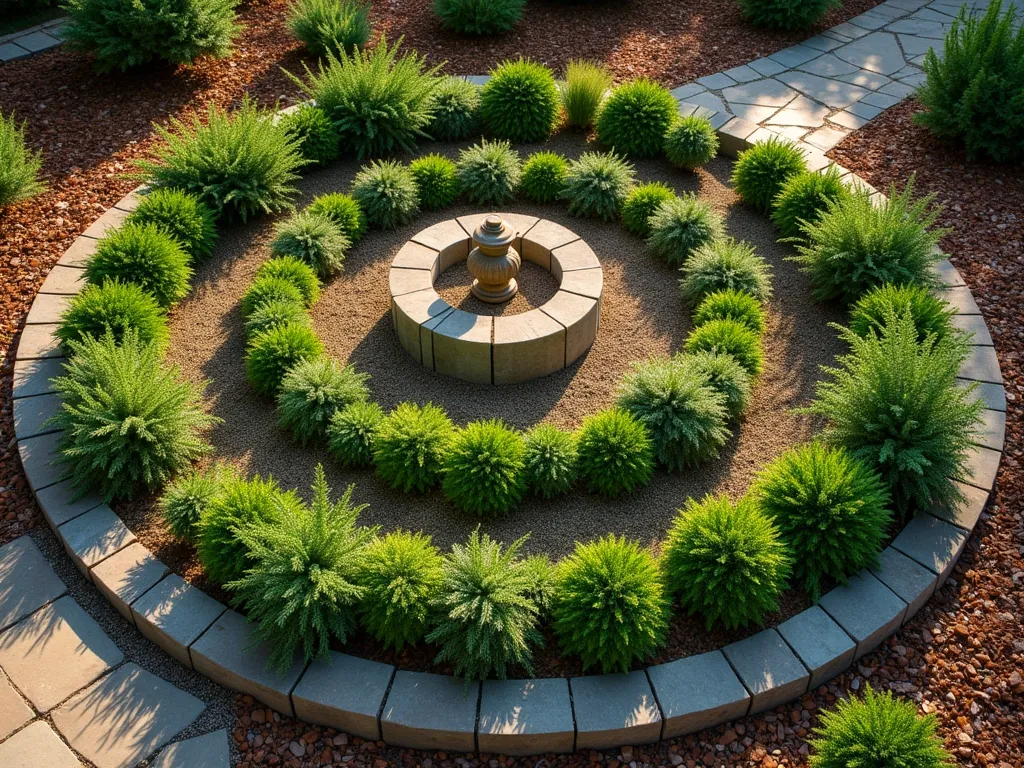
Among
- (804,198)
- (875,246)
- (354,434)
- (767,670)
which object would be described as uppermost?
(875,246)

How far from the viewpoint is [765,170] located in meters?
7.12

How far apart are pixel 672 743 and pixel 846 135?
21.0 ft

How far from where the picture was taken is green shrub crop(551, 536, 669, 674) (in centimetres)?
394

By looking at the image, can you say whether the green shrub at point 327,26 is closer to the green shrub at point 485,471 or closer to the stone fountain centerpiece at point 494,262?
the stone fountain centerpiece at point 494,262

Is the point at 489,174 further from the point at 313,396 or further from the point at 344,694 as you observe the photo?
the point at 344,694

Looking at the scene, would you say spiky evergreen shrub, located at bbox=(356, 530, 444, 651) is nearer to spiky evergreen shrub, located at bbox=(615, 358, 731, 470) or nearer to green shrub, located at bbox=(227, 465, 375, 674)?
green shrub, located at bbox=(227, 465, 375, 674)

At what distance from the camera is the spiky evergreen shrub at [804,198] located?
6.73 meters

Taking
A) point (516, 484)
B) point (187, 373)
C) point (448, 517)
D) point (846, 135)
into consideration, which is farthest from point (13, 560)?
point (846, 135)

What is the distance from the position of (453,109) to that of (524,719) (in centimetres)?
585

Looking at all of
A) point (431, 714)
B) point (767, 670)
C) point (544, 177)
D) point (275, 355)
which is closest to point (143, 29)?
point (544, 177)

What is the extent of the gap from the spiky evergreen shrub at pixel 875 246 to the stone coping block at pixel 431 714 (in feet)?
13.2

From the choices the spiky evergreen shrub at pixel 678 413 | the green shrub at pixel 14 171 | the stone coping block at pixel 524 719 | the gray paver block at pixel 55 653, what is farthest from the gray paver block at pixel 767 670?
the green shrub at pixel 14 171

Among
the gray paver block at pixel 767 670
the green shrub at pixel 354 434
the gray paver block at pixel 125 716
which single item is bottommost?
the gray paver block at pixel 125 716

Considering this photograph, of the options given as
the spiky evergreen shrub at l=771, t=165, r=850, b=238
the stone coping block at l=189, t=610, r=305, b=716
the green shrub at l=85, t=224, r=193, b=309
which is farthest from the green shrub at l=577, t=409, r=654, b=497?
the green shrub at l=85, t=224, r=193, b=309
